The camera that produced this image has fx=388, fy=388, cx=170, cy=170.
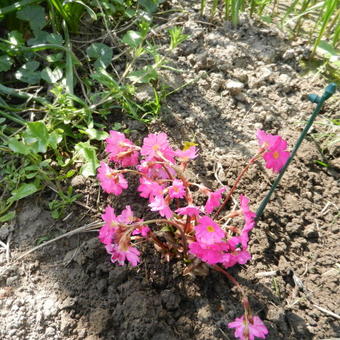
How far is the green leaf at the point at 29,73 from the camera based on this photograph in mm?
2103

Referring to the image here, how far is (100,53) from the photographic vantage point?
2211 mm

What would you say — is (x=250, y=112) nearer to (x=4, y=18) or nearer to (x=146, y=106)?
(x=146, y=106)

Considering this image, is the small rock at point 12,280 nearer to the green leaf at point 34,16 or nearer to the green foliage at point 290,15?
the green leaf at point 34,16

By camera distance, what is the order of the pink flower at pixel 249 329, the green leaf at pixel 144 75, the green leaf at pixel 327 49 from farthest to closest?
the green leaf at pixel 327 49 < the green leaf at pixel 144 75 < the pink flower at pixel 249 329

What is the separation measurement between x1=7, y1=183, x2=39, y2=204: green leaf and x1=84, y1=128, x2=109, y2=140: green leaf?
1.14ft

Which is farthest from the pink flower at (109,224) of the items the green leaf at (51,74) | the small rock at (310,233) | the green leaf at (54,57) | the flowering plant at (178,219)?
the green leaf at (54,57)

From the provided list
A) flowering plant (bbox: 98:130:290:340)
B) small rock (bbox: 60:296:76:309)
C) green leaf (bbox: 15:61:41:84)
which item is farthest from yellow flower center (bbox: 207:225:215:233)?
green leaf (bbox: 15:61:41:84)

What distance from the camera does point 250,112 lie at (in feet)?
6.92

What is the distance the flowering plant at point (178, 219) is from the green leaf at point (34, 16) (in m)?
1.12

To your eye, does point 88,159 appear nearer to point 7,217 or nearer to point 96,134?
point 96,134

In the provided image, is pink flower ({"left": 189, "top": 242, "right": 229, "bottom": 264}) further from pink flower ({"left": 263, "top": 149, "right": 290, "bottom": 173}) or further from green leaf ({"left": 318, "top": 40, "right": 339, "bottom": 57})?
green leaf ({"left": 318, "top": 40, "right": 339, "bottom": 57})

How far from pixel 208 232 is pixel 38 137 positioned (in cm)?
92

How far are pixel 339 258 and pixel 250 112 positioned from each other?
2.87ft

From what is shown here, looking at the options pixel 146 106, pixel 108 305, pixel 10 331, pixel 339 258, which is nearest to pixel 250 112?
pixel 146 106
